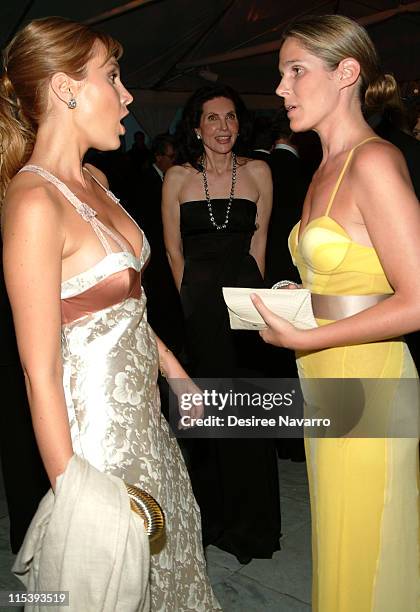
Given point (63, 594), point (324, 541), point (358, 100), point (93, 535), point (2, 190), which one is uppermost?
point (358, 100)

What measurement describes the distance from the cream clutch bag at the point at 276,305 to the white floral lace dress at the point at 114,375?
26 cm

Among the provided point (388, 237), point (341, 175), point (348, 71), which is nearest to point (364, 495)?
point (388, 237)

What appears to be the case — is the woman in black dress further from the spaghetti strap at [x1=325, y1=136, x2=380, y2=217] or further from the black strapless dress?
the spaghetti strap at [x1=325, y1=136, x2=380, y2=217]

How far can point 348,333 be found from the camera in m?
1.74

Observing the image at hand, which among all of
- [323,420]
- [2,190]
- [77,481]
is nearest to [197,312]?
[323,420]

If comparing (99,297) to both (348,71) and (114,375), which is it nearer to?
(114,375)

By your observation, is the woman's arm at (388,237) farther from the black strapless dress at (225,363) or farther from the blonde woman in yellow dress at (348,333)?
the black strapless dress at (225,363)

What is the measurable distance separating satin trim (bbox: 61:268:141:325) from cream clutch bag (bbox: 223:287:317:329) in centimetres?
29

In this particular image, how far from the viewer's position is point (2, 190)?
173 centimetres

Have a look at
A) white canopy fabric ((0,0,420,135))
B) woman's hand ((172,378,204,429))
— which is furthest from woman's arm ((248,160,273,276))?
white canopy fabric ((0,0,420,135))

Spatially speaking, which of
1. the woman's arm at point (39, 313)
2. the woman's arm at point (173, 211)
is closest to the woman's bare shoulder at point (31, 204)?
the woman's arm at point (39, 313)

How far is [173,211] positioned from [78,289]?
2.09 metres

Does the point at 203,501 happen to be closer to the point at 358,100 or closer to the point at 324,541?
the point at 324,541

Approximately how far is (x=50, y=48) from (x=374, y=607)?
68.0 inches
